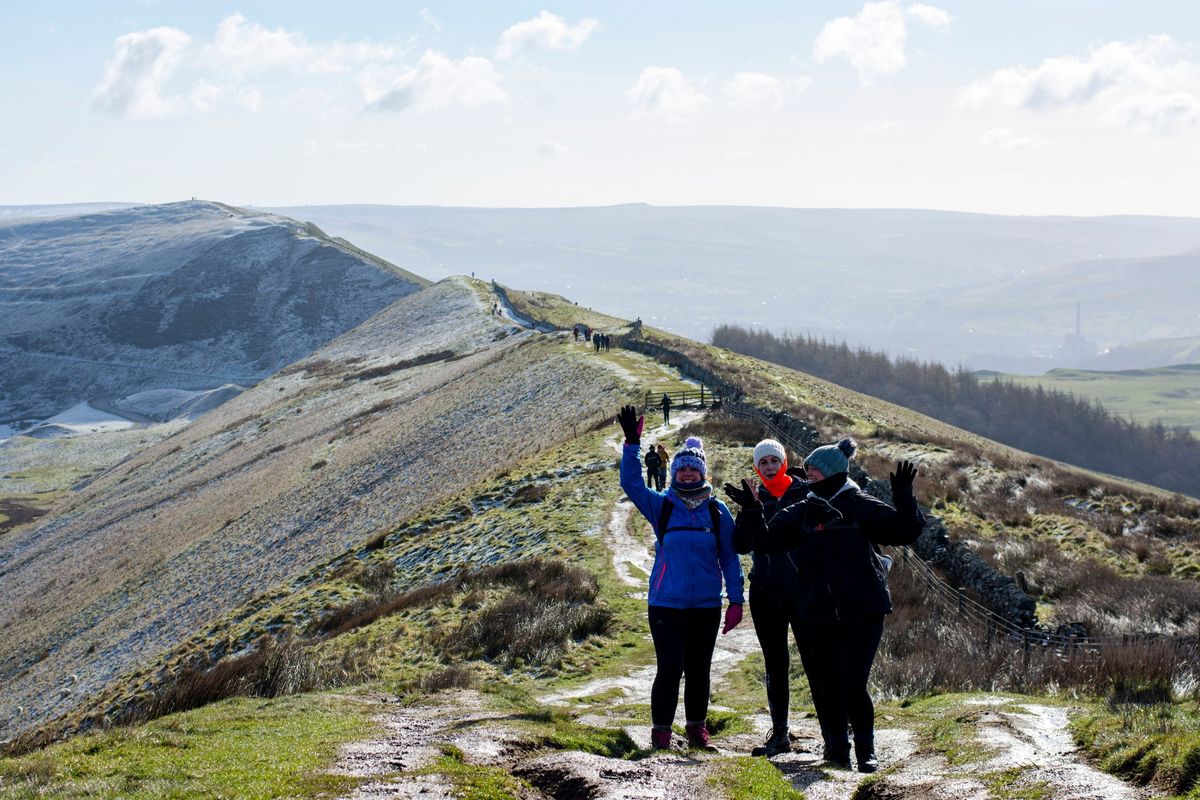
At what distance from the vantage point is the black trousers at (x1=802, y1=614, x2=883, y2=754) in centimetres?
874

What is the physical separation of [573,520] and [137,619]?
1886cm

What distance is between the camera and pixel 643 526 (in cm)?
2531

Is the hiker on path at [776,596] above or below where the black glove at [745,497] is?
below

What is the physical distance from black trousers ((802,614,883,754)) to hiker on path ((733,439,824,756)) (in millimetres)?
208

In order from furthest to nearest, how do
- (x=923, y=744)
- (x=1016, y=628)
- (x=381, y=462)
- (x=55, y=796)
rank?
(x=381, y=462) < (x=1016, y=628) < (x=923, y=744) < (x=55, y=796)

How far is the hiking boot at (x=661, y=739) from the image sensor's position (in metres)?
9.40

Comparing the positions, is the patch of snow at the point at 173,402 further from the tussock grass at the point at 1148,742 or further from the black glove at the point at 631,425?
the tussock grass at the point at 1148,742

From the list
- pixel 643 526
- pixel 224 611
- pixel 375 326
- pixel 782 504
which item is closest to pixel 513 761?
pixel 782 504

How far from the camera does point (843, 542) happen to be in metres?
8.81

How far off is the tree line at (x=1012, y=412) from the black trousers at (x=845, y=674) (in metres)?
146

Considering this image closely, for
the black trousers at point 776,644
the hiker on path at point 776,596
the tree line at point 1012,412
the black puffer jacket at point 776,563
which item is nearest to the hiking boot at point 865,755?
the hiker on path at point 776,596

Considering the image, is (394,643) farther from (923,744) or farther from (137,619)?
(137,619)

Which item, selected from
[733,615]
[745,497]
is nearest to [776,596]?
[733,615]

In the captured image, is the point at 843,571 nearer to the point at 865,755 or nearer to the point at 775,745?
the point at 865,755
